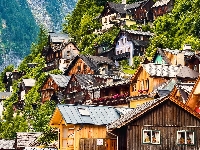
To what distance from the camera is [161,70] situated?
245 ft

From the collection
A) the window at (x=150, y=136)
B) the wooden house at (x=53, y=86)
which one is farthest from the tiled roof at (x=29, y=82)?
the window at (x=150, y=136)

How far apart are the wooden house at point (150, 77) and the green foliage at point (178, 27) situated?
101ft

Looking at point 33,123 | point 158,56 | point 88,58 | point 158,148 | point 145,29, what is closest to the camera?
point 158,148

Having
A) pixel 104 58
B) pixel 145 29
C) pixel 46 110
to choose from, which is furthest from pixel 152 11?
pixel 46 110

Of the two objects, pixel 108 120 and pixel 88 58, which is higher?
pixel 88 58

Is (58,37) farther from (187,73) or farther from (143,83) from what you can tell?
(187,73)

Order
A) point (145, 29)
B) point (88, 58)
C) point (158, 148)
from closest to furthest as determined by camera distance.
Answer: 1. point (158, 148)
2. point (88, 58)
3. point (145, 29)

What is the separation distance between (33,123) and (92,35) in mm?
43879

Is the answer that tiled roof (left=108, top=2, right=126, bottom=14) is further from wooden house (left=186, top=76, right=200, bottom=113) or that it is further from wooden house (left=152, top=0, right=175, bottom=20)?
wooden house (left=186, top=76, right=200, bottom=113)

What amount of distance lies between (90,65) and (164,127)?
71.6 metres

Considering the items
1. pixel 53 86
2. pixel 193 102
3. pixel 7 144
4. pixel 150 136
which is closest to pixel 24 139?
pixel 7 144

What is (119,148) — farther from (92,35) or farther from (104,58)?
(92,35)

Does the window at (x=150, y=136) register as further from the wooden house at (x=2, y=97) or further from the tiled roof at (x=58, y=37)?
the tiled roof at (x=58, y=37)

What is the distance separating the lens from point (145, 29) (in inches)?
5271
